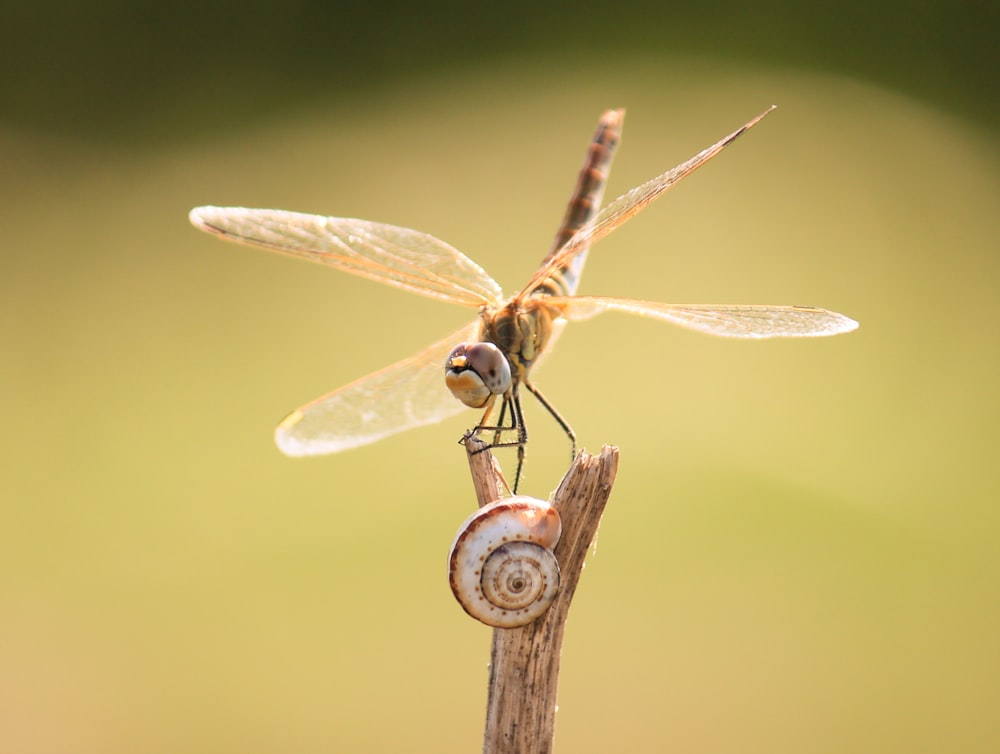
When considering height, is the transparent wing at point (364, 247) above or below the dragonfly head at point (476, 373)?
above

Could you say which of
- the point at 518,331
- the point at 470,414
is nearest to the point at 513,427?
the point at 518,331

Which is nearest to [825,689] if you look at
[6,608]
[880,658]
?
[880,658]

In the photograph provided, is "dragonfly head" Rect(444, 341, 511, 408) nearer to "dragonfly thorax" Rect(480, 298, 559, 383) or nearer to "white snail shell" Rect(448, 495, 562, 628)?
"dragonfly thorax" Rect(480, 298, 559, 383)

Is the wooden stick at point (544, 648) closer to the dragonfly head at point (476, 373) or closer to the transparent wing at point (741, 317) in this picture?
the dragonfly head at point (476, 373)

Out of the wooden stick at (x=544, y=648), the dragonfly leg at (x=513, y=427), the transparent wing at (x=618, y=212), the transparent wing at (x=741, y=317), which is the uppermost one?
the transparent wing at (x=618, y=212)

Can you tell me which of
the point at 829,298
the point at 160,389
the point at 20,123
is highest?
the point at 20,123

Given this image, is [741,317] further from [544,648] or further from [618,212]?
[544,648]

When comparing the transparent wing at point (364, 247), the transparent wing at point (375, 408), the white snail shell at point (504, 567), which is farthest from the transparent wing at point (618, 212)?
the white snail shell at point (504, 567)

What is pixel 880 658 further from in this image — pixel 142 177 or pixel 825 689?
pixel 142 177
